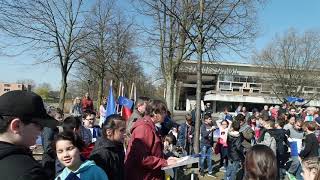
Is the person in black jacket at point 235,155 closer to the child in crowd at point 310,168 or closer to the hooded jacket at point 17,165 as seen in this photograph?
the child in crowd at point 310,168

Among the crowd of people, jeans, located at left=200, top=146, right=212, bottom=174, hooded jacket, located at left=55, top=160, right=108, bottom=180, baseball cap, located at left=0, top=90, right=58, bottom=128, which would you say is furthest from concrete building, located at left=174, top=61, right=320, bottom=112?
baseball cap, located at left=0, top=90, right=58, bottom=128

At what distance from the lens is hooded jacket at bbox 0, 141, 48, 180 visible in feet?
6.26

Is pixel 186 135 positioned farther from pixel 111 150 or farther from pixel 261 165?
pixel 261 165

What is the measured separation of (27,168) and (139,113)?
5.13 m

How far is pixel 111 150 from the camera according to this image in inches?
164

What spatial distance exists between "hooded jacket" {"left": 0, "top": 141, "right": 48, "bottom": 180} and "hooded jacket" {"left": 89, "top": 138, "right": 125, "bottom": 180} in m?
2.00

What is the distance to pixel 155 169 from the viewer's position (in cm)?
465

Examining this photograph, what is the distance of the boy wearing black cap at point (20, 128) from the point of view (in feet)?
6.46

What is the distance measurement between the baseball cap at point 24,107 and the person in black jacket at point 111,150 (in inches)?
75.1

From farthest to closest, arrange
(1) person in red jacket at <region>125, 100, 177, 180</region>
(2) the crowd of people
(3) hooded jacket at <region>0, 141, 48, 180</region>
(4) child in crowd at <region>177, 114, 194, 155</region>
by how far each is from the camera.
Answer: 1. (4) child in crowd at <region>177, 114, 194, 155</region>
2. (1) person in red jacket at <region>125, 100, 177, 180</region>
3. (2) the crowd of people
4. (3) hooded jacket at <region>0, 141, 48, 180</region>

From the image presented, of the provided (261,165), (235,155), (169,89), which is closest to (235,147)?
(235,155)

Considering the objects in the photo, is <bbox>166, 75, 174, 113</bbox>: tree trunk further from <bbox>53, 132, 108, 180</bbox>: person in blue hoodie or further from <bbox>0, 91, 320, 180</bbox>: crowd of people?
<bbox>53, 132, 108, 180</bbox>: person in blue hoodie

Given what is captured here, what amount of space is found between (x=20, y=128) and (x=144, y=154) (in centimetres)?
251

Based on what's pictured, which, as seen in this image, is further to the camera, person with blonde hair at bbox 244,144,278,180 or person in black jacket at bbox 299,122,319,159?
person in black jacket at bbox 299,122,319,159
